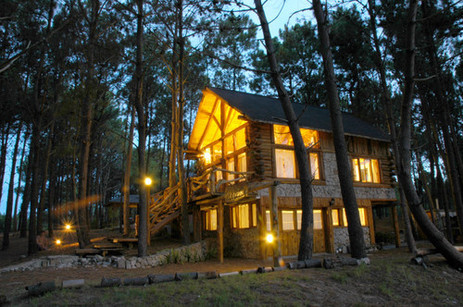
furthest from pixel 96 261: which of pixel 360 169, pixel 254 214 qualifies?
pixel 360 169

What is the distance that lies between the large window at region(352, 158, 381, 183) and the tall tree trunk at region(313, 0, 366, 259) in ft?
23.2

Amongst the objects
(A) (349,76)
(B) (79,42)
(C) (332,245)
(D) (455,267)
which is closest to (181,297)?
(D) (455,267)

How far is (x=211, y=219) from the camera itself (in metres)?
16.9

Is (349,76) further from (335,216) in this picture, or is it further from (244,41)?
(335,216)

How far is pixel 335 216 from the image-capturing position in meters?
14.7

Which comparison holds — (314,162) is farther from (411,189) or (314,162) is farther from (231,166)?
(411,189)

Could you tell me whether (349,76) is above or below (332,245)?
above

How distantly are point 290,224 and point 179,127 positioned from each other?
6.83 m

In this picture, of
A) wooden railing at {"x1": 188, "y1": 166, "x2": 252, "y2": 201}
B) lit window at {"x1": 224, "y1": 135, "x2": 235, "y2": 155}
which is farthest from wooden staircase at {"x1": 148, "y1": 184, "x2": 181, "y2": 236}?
lit window at {"x1": 224, "y1": 135, "x2": 235, "y2": 155}

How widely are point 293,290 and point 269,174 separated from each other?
729 cm

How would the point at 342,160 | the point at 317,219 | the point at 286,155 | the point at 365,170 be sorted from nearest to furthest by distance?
1. the point at 342,160
2. the point at 286,155
3. the point at 317,219
4. the point at 365,170

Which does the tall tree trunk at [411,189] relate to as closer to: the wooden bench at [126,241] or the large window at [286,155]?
the large window at [286,155]

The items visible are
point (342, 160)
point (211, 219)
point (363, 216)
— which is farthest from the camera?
point (211, 219)

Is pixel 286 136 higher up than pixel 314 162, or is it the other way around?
pixel 286 136
